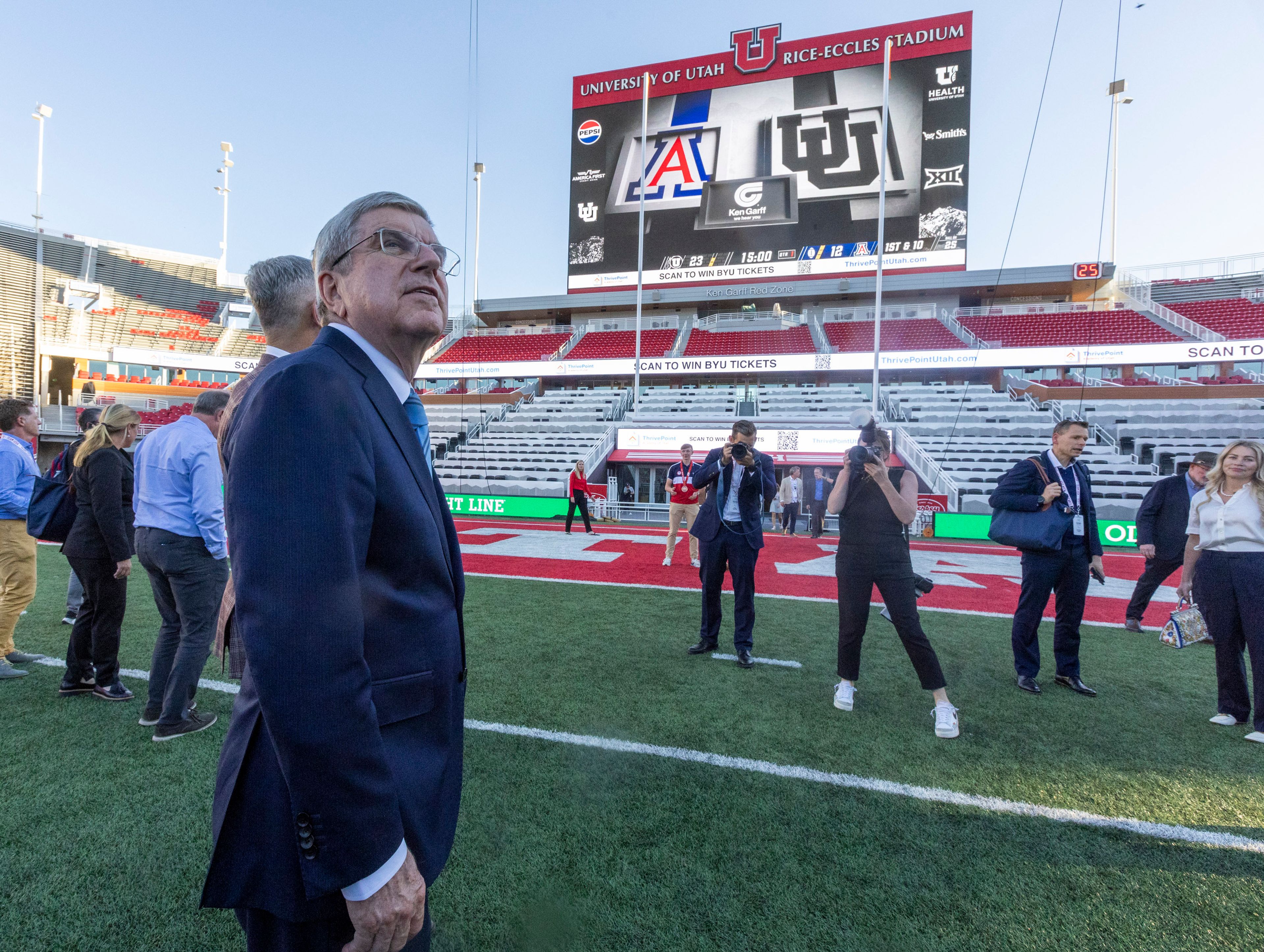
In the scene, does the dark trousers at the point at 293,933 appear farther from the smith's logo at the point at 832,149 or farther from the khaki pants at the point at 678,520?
the smith's logo at the point at 832,149

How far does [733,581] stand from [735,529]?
44 centimetres

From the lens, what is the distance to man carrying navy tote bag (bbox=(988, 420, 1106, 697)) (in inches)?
183

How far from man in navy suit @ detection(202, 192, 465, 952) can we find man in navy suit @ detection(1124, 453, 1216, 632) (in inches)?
311

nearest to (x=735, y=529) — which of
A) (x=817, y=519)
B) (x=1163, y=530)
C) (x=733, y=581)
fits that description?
(x=733, y=581)

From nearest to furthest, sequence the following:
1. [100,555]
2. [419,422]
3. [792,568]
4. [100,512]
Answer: [419,422], [100,512], [100,555], [792,568]

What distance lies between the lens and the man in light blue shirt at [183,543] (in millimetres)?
3617

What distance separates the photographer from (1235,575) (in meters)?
4.03

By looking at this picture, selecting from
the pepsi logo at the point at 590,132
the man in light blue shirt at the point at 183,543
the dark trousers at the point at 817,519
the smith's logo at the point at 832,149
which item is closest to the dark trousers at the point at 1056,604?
the man in light blue shirt at the point at 183,543

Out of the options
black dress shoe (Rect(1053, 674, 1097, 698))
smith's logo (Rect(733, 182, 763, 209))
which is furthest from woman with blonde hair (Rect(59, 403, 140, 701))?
smith's logo (Rect(733, 182, 763, 209))

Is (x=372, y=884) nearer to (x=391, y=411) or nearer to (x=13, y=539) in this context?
(x=391, y=411)

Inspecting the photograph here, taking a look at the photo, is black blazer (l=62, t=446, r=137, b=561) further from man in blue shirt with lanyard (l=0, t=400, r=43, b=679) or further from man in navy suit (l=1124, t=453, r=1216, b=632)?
man in navy suit (l=1124, t=453, r=1216, b=632)

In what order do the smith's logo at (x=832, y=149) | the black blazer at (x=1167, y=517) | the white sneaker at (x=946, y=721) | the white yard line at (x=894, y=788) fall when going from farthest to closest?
1. the smith's logo at (x=832, y=149)
2. the black blazer at (x=1167, y=517)
3. the white sneaker at (x=946, y=721)
4. the white yard line at (x=894, y=788)

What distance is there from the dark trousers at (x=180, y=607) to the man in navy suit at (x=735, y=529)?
3.56 m

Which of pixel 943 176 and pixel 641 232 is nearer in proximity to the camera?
pixel 641 232
